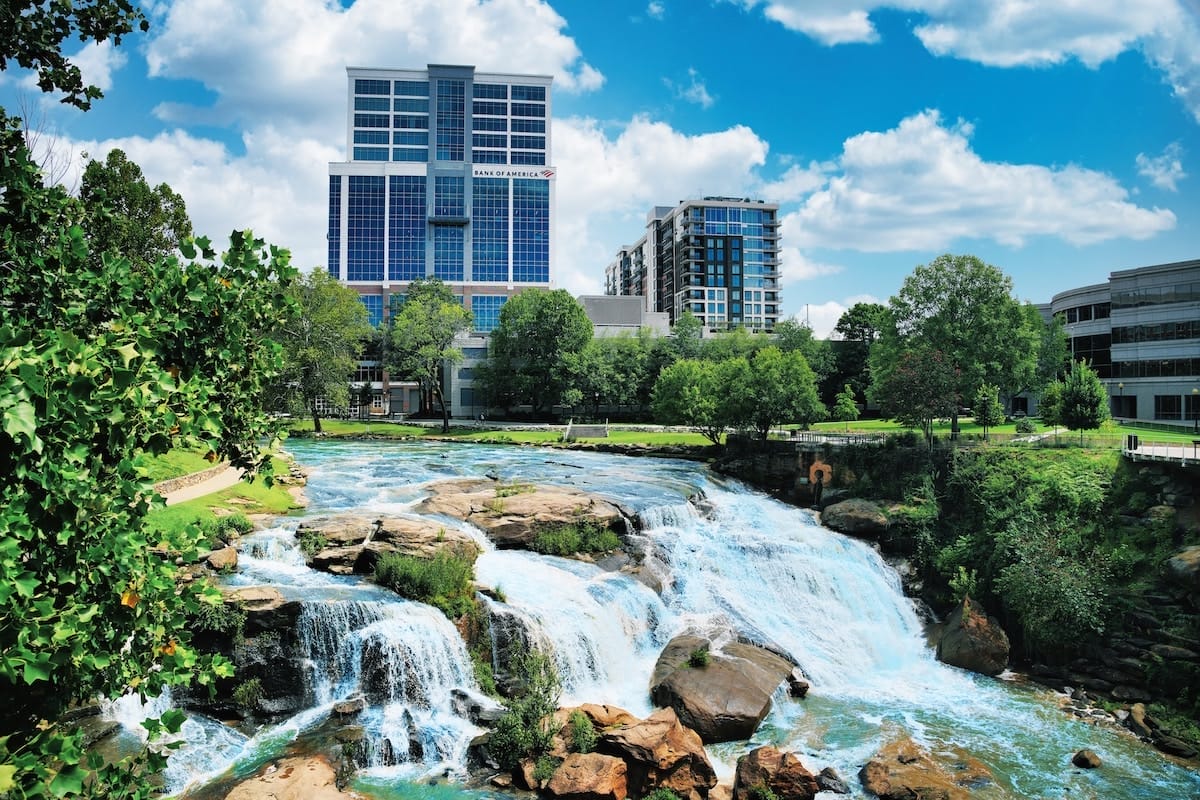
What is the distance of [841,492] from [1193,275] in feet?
112

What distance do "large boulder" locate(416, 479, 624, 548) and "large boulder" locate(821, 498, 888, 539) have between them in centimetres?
927

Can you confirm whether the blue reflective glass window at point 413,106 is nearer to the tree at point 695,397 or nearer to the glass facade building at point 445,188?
the glass facade building at point 445,188

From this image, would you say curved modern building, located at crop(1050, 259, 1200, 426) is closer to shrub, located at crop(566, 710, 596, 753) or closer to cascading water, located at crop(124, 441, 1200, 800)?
cascading water, located at crop(124, 441, 1200, 800)

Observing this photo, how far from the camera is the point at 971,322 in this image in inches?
1634

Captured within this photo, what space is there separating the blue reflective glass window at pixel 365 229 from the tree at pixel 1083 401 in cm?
8456

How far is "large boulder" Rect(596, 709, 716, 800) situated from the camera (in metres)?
14.1

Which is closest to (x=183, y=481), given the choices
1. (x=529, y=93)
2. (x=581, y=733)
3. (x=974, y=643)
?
(x=581, y=733)

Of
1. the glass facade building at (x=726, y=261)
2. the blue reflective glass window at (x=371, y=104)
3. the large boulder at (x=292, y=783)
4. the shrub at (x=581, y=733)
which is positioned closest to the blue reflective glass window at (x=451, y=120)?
the blue reflective glass window at (x=371, y=104)

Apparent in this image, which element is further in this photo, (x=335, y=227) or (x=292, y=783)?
(x=335, y=227)

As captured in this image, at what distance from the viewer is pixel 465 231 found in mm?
103250

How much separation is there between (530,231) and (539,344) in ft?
129

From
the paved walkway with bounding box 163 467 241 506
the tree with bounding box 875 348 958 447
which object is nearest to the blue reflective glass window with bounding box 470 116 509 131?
the tree with bounding box 875 348 958 447

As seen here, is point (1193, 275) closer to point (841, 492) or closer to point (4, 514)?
point (841, 492)

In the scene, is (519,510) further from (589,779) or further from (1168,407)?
(1168,407)
